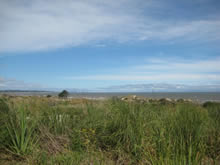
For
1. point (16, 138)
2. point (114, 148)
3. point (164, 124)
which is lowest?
point (114, 148)

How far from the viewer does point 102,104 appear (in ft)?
22.0

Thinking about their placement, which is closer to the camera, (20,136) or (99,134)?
(20,136)

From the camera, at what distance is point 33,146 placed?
4.82m

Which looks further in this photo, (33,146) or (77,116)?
(77,116)

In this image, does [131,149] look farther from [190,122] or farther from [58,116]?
[58,116]

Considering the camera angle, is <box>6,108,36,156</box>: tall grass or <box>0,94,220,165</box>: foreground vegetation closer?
<box>0,94,220,165</box>: foreground vegetation

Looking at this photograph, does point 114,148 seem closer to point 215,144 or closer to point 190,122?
point 190,122

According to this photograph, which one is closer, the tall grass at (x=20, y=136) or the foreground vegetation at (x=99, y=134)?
the foreground vegetation at (x=99, y=134)

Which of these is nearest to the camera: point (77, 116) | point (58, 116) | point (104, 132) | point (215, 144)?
point (215, 144)

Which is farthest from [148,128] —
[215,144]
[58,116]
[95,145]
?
[58,116]

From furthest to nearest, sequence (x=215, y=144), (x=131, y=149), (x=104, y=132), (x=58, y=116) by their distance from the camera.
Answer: (x=58, y=116) < (x=104, y=132) < (x=215, y=144) < (x=131, y=149)

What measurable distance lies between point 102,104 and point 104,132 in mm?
1427

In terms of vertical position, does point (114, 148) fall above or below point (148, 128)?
below

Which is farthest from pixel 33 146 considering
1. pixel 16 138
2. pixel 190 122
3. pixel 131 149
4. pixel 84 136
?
pixel 190 122
